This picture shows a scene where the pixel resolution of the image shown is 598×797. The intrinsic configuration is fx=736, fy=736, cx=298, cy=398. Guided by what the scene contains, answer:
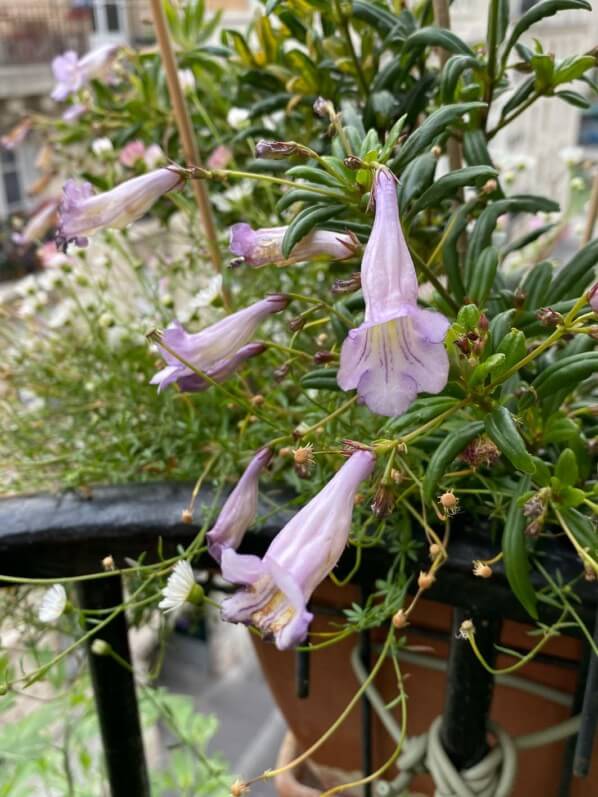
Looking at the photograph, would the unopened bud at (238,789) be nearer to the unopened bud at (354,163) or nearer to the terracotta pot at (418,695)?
the terracotta pot at (418,695)

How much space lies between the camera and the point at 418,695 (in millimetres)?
555

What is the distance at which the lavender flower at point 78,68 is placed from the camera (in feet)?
2.48

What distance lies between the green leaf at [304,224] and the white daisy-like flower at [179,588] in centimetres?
19

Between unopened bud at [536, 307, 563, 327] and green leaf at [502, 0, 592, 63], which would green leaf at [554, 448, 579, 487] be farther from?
green leaf at [502, 0, 592, 63]

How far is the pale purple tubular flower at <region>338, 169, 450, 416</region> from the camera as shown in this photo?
0.34 metres

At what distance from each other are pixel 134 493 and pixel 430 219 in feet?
1.06

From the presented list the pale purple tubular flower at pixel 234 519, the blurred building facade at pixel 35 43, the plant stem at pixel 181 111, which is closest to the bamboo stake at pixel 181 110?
the plant stem at pixel 181 111

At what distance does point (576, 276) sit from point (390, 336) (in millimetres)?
190

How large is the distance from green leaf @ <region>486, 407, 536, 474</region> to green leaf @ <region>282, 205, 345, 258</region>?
0.14 m

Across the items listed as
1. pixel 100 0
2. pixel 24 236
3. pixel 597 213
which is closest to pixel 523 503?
pixel 597 213

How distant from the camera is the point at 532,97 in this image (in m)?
0.51

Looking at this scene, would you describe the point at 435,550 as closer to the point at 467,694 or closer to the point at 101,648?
the point at 467,694

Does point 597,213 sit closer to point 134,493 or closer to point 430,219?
point 430,219

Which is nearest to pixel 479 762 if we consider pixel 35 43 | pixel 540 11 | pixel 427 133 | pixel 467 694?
pixel 467 694
